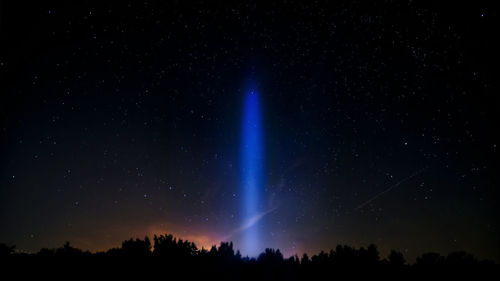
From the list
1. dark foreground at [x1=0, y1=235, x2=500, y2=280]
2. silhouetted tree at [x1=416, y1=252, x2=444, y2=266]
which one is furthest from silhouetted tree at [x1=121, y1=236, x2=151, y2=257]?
silhouetted tree at [x1=416, y1=252, x2=444, y2=266]

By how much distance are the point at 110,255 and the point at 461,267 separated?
27.7 meters

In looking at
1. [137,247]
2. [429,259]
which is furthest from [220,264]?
[429,259]

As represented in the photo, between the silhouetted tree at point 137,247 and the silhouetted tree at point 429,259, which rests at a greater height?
the silhouetted tree at point 137,247

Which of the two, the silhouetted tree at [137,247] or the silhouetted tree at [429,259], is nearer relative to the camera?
the silhouetted tree at [137,247]

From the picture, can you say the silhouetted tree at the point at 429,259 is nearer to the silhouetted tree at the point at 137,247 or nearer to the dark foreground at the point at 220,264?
the dark foreground at the point at 220,264

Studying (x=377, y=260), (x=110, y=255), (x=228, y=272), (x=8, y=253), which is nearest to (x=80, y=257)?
(x=110, y=255)

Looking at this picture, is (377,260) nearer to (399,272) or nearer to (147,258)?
(399,272)

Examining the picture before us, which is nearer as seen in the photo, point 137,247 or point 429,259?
point 137,247

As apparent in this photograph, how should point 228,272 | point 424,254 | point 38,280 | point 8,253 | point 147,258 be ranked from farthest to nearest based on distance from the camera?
point 424,254 → point 228,272 → point 147,258 → point 8,253 → point 38,280

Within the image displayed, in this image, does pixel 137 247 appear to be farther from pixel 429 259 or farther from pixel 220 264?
pixel 429 259

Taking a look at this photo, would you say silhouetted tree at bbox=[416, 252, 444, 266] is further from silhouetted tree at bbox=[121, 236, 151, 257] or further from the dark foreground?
silhouetted tree at bbox=[121, 236, 151, 257]

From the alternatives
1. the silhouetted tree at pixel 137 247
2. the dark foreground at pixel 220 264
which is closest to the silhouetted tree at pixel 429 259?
the dark foreground at pixel 220 264

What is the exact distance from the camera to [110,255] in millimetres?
21422

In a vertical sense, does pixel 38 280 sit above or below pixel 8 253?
below
